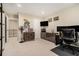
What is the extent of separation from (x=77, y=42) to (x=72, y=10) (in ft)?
5.89

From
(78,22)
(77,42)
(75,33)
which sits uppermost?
(78,22)

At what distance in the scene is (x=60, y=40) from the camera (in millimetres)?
4594

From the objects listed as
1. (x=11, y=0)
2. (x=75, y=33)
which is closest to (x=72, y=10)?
(x=75, y=33)

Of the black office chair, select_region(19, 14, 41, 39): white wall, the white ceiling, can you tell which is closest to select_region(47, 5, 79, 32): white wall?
the white ceiling

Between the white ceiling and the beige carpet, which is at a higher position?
the white ceiling

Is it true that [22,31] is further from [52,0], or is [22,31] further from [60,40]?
[52,0]

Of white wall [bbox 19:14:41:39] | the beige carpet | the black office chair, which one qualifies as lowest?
the beige carpet

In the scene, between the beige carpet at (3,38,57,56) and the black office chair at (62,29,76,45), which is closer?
the beige carpet at (3,38,57,56)

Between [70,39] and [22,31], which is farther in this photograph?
[22,31]

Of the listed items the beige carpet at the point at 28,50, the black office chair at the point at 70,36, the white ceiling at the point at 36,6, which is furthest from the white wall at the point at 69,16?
the beige carpet at the point at 28,50

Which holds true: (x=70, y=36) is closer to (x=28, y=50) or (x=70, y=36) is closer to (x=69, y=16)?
(x=69, y=16)

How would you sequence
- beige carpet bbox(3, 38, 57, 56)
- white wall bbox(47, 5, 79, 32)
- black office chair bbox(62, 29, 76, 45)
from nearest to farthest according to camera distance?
beige carpet bbox(3, 38, 57, 56) < black office chair bbox(62, 29, 76, 45) < white wall bbox(47, 5, 79, 32)

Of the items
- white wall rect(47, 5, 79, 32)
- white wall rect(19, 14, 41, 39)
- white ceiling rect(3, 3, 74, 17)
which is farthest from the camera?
white wall rect(19, 14, 41, 39)

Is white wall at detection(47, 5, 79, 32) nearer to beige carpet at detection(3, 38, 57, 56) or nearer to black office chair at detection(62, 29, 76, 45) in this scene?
black office chair at detection(62, 29, 76, 45)
